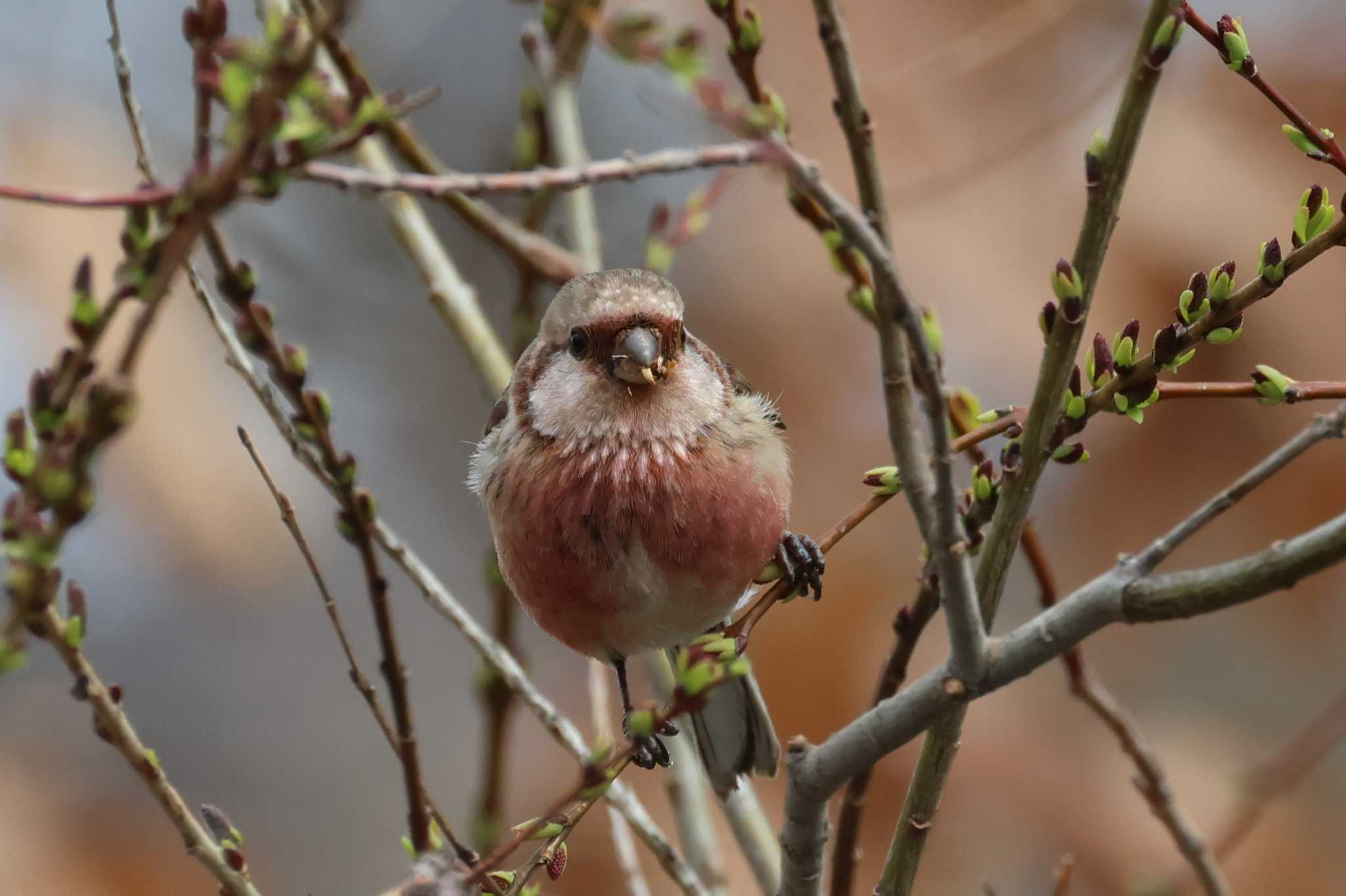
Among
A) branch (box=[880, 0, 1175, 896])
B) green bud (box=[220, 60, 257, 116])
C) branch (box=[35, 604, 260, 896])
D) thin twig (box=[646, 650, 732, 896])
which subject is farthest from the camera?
thin twig (box=[646, 650, 732, 896])

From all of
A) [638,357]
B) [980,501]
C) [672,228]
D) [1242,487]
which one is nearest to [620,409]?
[638,357]

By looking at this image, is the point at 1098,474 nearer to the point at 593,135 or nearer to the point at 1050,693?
the point at 1050,693

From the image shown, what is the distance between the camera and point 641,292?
3607 millimetres

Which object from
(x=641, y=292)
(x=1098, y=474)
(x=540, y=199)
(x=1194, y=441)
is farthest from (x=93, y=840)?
(x=1194, y=441)

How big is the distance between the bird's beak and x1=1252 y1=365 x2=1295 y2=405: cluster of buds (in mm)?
1553

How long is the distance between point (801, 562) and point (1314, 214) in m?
1.69

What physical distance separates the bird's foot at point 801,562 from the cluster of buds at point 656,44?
1833 mm

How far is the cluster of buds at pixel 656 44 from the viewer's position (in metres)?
1.75

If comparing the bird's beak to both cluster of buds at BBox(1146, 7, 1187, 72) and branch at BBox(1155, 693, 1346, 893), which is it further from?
branch at BBox(1155, 693, 1346, 893)

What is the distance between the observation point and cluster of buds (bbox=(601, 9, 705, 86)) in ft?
5.74

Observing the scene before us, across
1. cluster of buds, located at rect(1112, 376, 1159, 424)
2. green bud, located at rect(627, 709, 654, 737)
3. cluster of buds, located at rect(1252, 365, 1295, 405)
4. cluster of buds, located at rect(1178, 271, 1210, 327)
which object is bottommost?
green bud, located at rect(627, 709, 654, 737)

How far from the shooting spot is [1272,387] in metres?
2.34

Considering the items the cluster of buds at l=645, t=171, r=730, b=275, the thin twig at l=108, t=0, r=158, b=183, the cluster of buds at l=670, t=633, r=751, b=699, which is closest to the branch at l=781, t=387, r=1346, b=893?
the cluster of buds at l=670, t=633, r=751, b=699

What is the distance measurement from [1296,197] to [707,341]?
2.74m
